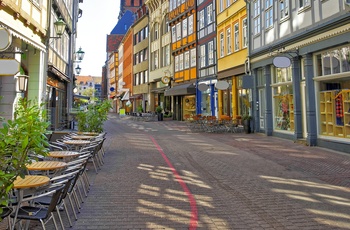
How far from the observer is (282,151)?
1076cm

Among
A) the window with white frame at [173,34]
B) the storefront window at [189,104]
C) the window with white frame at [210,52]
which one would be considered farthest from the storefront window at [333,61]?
the window with white frame at [173,34]

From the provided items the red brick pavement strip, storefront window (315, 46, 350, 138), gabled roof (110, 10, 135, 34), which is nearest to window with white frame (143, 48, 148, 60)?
storefront window (315, 46, 350, 138)

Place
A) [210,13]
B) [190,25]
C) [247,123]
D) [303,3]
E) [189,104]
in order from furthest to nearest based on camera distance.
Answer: [189,104] < [190,25] < [210,13] < [247,123] < [303,3]

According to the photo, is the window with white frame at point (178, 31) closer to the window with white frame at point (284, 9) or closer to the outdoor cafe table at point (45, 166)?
the window with white frame at point (284, 9)

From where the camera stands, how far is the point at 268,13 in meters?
15.0

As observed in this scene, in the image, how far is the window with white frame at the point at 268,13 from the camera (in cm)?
1470

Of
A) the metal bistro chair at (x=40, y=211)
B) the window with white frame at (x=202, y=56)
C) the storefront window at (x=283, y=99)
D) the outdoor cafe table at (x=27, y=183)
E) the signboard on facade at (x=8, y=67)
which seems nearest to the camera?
the metal bistro chair at (x=40, y=211)

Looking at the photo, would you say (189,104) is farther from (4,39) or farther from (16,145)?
(16,145)

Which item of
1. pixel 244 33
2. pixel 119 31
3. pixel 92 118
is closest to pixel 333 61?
pixel 244 33

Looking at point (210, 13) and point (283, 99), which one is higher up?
point (210, 13)

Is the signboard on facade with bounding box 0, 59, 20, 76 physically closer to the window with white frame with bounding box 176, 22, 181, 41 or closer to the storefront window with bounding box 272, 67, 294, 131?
the storefront window with bounding box 272, 67, 294, 131

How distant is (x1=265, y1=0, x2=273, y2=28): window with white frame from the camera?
14695mm

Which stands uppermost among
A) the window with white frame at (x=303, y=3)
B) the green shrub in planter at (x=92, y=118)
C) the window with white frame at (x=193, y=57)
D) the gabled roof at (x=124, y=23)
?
the gabled roof at (x=124, y=23)

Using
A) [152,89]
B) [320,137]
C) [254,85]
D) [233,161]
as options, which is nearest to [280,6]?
[254,85]
